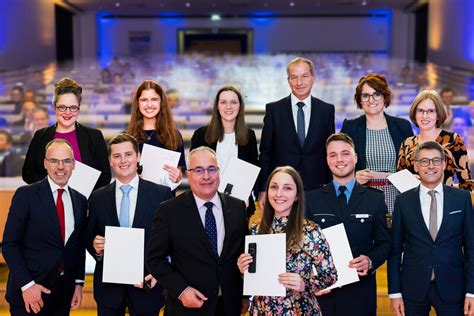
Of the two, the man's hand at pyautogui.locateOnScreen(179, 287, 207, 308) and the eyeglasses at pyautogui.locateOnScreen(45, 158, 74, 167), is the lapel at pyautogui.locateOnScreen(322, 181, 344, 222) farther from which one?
the eyeglasses at pyautogui.locateOnScreen(45, 158, 74, 167)

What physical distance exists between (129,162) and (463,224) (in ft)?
5.24

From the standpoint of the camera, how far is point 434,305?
11.7 feet

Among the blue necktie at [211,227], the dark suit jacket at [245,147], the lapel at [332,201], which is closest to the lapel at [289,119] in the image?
the dark suit jacket at [245,147]

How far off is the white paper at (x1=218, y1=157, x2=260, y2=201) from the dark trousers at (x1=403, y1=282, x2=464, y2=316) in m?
1.13

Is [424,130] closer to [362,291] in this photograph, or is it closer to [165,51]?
[362,291]

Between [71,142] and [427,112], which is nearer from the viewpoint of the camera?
[427,112]

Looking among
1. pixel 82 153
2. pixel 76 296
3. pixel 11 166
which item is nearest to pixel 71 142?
pixel 82 153

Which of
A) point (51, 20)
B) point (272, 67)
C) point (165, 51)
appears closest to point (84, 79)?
point (272, 67)

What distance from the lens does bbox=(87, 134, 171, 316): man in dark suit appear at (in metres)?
3.63

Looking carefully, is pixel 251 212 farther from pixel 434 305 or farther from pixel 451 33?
pixel 451 33

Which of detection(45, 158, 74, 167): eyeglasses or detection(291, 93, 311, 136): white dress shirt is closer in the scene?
detection(45, 158, 74, 167): eyeglasses

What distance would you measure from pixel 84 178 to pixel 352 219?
1.46 meters

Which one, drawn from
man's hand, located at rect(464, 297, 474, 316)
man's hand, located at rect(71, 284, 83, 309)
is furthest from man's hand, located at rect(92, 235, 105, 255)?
man's hand, located at rect(464, 297, 474, 316)

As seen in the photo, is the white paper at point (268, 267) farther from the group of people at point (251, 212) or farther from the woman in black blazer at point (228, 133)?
the woman in black blazer at point (228, 133)
